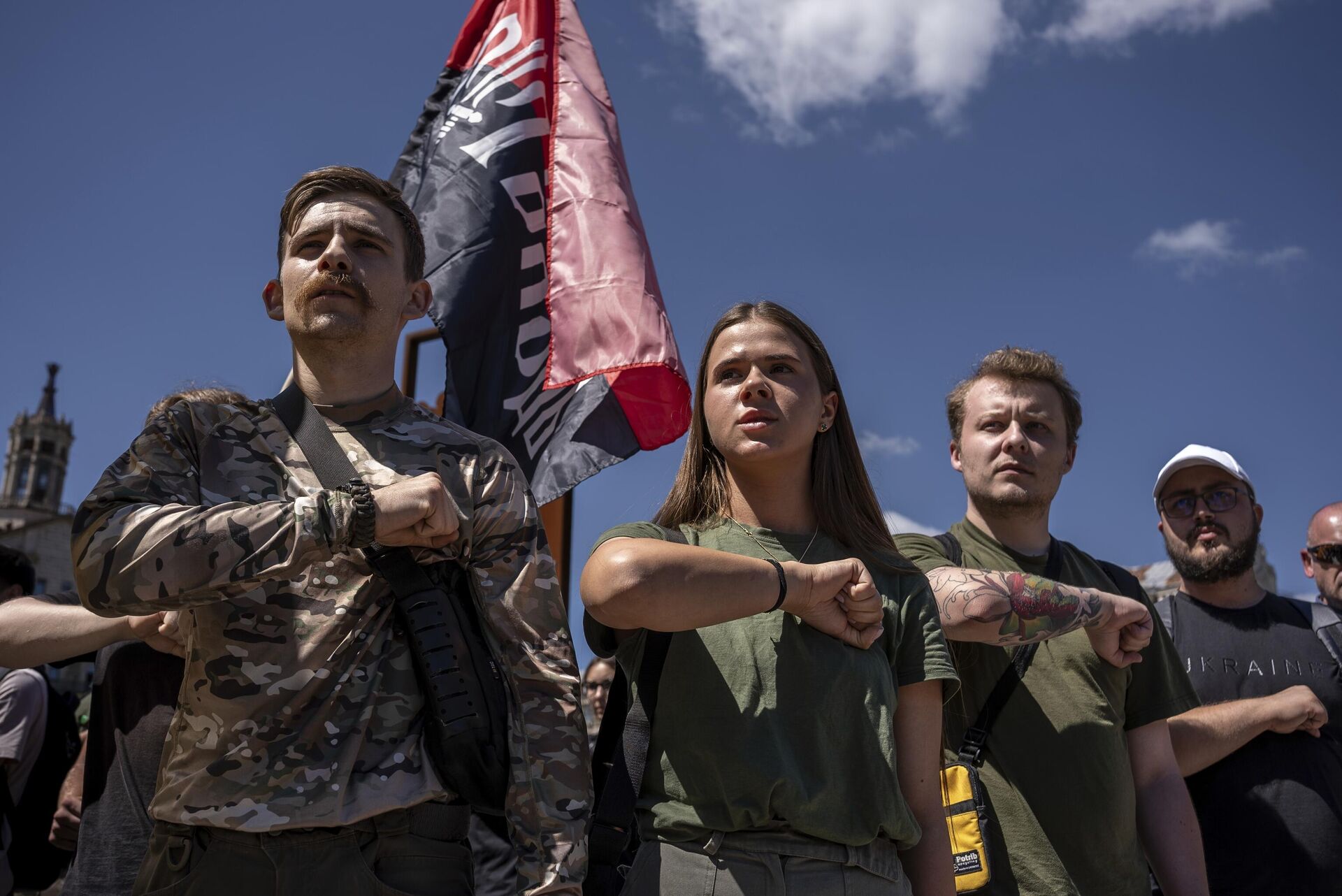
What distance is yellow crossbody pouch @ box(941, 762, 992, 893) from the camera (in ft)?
9.56

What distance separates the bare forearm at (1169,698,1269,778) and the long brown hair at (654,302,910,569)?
1.57 m

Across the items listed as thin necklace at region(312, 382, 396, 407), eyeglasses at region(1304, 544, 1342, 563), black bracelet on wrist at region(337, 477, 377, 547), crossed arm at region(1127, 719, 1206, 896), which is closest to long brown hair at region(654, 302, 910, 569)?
thin necklace at region(312, 382, 396, 407)

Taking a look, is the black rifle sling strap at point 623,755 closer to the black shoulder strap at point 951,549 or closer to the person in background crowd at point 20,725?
the black shoulder strap at point 951,549

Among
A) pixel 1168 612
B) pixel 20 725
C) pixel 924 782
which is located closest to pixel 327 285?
pixel 924 782

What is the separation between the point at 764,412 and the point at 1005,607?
84 cm

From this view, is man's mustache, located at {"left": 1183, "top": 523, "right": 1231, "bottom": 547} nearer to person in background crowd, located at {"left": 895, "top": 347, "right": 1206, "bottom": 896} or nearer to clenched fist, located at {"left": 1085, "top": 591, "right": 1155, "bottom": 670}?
person in background crowd, located at {"left": 895, "top": 347, "right": 1206, "bottom": 896}

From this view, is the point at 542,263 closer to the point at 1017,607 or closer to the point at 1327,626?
the point at 1017,607

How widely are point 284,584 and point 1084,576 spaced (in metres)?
2.50

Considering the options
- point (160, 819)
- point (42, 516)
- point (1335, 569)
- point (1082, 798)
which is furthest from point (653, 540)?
point (42, 516)

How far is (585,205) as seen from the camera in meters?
5.35

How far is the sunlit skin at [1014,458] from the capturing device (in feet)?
11.8

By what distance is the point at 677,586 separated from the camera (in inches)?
93.2

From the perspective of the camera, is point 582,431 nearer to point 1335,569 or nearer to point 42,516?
point 1335,569

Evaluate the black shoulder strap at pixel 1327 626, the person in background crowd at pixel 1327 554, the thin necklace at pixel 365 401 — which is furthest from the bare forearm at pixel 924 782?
the person in background crowd at pixel 1327 554
